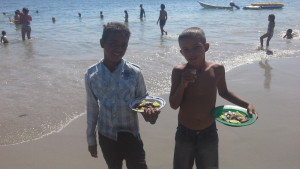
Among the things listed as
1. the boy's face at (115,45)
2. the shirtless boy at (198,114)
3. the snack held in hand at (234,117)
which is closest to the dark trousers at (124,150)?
the shirtless boy at (198,114)

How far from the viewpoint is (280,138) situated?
4055mm

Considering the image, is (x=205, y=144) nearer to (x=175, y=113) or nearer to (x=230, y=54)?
(x=175, y=113)

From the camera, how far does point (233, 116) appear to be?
2.70 metres

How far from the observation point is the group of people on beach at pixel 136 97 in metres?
2.42

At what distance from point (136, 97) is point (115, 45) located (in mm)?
531

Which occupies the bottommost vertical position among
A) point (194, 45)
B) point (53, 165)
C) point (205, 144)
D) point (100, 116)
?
point (53, 165)

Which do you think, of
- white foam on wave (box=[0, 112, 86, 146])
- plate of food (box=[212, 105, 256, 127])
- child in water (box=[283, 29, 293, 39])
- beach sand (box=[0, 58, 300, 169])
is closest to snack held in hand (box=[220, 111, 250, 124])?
plate of food (box=[212, 105, 256, 127])

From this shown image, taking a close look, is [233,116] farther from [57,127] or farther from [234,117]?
[57,127]

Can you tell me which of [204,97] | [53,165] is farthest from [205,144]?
[53,165]

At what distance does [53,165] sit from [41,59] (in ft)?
24.4

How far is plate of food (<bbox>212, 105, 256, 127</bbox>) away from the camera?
2535 mm

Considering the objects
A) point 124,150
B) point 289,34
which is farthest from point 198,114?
point 289,34

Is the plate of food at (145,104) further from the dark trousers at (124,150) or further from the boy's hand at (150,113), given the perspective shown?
the dark trousers at (124,150)

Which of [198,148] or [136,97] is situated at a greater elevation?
[136,97]
